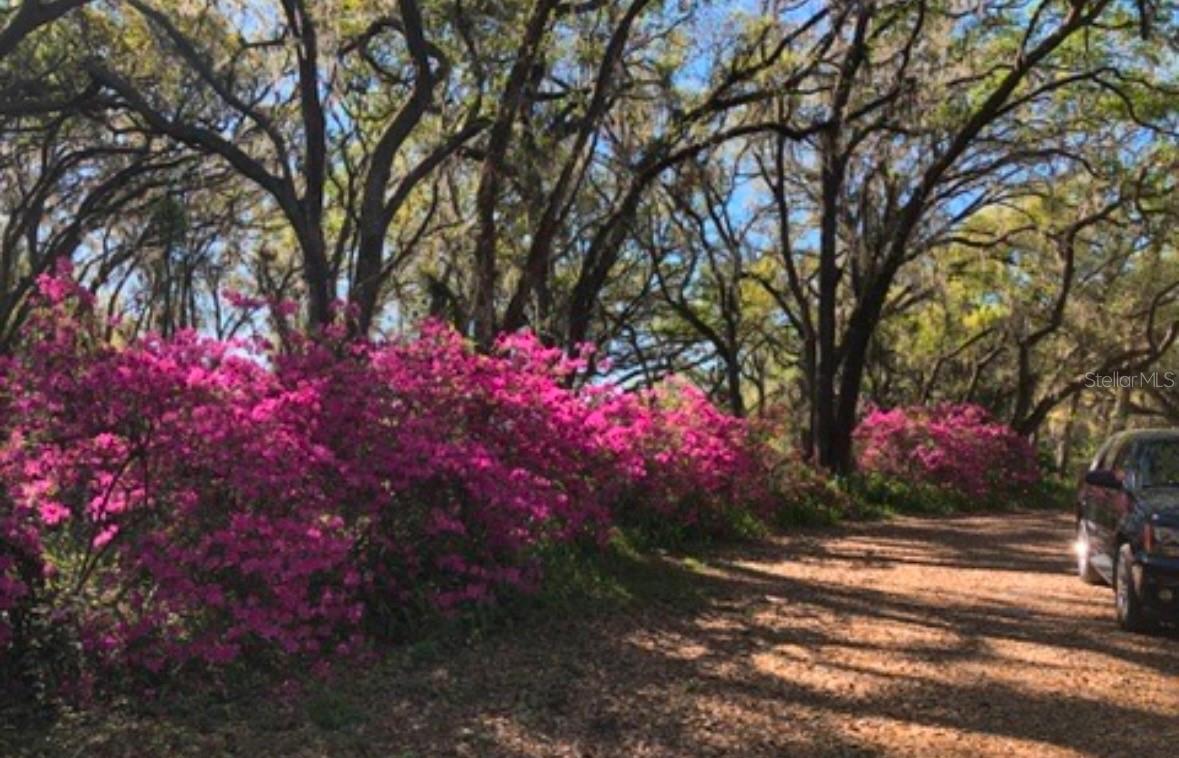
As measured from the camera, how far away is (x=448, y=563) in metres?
7.63

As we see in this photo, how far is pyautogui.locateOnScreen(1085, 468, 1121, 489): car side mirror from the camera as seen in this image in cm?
860

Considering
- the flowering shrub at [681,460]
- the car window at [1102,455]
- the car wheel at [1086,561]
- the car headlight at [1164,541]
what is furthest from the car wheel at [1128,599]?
the flowering shrub at [681,460]

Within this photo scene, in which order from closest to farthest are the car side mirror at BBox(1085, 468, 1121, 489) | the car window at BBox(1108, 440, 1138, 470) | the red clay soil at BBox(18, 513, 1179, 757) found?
the red clay soil at BBox(18, 513, 1179, 757) → the car side mirror at BBox(1085, 468, 1121, 489) → the car window at BBox(1108, 440, 1138, 470)

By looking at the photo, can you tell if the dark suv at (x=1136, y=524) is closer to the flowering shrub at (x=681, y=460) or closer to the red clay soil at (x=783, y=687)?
the red clay soil at (x=783, y=687)

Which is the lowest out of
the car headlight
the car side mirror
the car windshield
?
the car headlight

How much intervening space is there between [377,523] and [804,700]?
3.04m

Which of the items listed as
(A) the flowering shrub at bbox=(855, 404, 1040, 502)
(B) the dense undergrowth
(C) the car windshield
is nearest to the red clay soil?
(B) the dense undergrowth

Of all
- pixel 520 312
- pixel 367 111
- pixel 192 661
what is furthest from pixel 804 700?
pixel 367 111

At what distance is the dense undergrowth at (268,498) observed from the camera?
5742 mm

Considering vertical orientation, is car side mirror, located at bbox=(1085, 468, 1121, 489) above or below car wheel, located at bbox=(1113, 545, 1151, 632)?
above

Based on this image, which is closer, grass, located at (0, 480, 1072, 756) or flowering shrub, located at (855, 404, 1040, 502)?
grass, located at (0, 480, 1072, 756)

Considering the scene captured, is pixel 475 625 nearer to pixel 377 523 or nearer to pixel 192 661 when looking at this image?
pixel 377 523

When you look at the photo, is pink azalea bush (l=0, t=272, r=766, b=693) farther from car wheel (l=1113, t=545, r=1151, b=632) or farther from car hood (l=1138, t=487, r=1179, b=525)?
car hood (l=1138, t=487, r=1179, b=525)

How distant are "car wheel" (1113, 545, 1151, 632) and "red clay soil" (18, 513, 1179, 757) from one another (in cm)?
12
